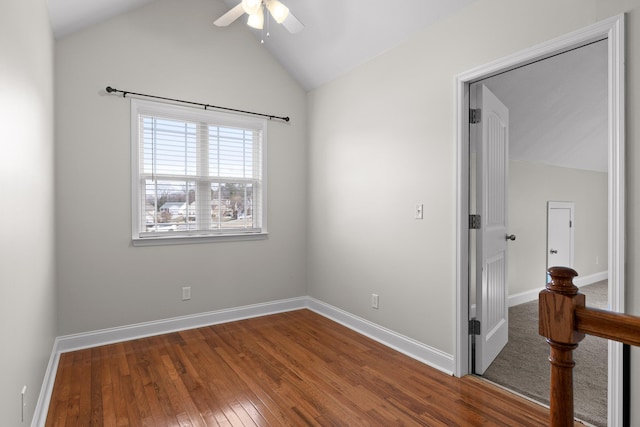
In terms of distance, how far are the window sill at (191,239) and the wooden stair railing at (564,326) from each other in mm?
3136

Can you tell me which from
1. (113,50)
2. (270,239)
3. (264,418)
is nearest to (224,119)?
(113,50)

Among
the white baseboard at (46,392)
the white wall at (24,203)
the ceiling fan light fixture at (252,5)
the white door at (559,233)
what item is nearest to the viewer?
the white wall at (24,203)

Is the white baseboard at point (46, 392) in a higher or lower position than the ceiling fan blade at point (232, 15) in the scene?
lower

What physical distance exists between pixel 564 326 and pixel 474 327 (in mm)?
1768

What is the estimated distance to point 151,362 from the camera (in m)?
2.73

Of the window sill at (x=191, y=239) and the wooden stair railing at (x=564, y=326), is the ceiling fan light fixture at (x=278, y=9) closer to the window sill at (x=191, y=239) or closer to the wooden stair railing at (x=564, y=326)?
the window sill at (x=191, y=239)

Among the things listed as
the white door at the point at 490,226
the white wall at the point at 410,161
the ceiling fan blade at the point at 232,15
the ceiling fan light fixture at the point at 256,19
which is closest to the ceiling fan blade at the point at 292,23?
the ceiling fan light fixture at the point at 256,19

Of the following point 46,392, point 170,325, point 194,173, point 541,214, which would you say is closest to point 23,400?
point 46,392

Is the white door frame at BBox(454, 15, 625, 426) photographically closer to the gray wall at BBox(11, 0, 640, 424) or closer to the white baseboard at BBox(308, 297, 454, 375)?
the gray wall at BBox(11, 0, 640, 424)

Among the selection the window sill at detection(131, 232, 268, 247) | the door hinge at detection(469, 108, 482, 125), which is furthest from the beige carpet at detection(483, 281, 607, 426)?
the window sill at detection(131, 232, 268, 247)

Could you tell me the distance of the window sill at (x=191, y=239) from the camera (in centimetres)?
327

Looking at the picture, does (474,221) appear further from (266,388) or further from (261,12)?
(261,12)

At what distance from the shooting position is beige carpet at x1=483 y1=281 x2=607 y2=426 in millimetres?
2150

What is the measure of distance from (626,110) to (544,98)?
164cm
